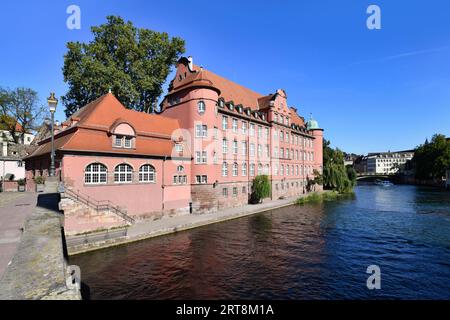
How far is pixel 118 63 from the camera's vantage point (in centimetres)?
3425

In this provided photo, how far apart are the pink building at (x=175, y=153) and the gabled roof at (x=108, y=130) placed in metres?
0.08

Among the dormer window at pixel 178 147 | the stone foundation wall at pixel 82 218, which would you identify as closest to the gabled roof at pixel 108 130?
the dormer window at pixel 178 147

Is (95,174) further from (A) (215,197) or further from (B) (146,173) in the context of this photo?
(A) (215,197)

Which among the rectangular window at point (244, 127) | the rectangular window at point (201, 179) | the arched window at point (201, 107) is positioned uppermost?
the arched window at point (201, 107)

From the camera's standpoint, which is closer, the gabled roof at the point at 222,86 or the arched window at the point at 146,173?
the arched window at the point at 146,173

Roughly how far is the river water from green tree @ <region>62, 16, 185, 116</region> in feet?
72.1

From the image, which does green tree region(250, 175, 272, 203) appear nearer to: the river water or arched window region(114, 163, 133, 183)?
the river water

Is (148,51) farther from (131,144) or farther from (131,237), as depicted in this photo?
(131,237)

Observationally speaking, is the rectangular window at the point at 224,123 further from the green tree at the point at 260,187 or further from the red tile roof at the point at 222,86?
the green tree at the point at 260,187

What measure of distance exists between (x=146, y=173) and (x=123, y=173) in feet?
7.30

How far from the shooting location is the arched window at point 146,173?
23219mm

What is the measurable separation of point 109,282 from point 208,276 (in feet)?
16.2

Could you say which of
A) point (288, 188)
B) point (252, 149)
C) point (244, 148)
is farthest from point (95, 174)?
point (288, 188)

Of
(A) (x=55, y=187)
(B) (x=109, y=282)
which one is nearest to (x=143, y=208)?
(A) (x=55, y=187)
